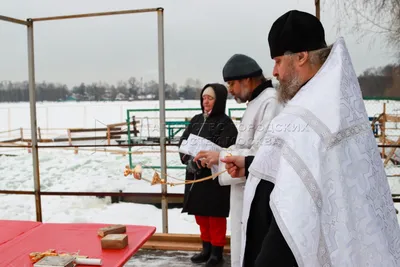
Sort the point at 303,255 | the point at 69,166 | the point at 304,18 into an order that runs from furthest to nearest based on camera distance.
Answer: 1. the point at 69,166
2. the point at 304,18
3. the point at 303,255

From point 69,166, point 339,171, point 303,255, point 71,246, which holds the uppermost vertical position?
point 339,171

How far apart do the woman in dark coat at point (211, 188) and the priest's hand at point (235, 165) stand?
126 cm

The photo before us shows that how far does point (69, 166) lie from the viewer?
1170 cm

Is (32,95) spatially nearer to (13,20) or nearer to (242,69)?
(13,20)

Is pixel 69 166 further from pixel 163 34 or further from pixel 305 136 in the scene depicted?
pixel 305 136

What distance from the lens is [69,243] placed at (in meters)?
2.01

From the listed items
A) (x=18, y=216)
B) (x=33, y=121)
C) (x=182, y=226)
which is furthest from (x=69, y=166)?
(x=33, y=121)

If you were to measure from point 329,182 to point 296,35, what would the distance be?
50 centimetres

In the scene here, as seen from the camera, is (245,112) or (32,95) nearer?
(245,112)

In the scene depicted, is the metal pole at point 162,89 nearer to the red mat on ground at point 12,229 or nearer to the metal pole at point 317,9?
the red mat on ground at point 12,229

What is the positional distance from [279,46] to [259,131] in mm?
861

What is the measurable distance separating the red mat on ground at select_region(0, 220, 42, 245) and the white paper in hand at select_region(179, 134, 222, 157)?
108 centimetres

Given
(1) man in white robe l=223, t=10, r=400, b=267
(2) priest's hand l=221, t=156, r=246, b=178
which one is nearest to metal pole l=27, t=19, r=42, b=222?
(2) priest's hand l=221, t=156, r=246, b=178

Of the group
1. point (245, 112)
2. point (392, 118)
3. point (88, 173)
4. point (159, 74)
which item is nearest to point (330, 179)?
point (245, 112)
